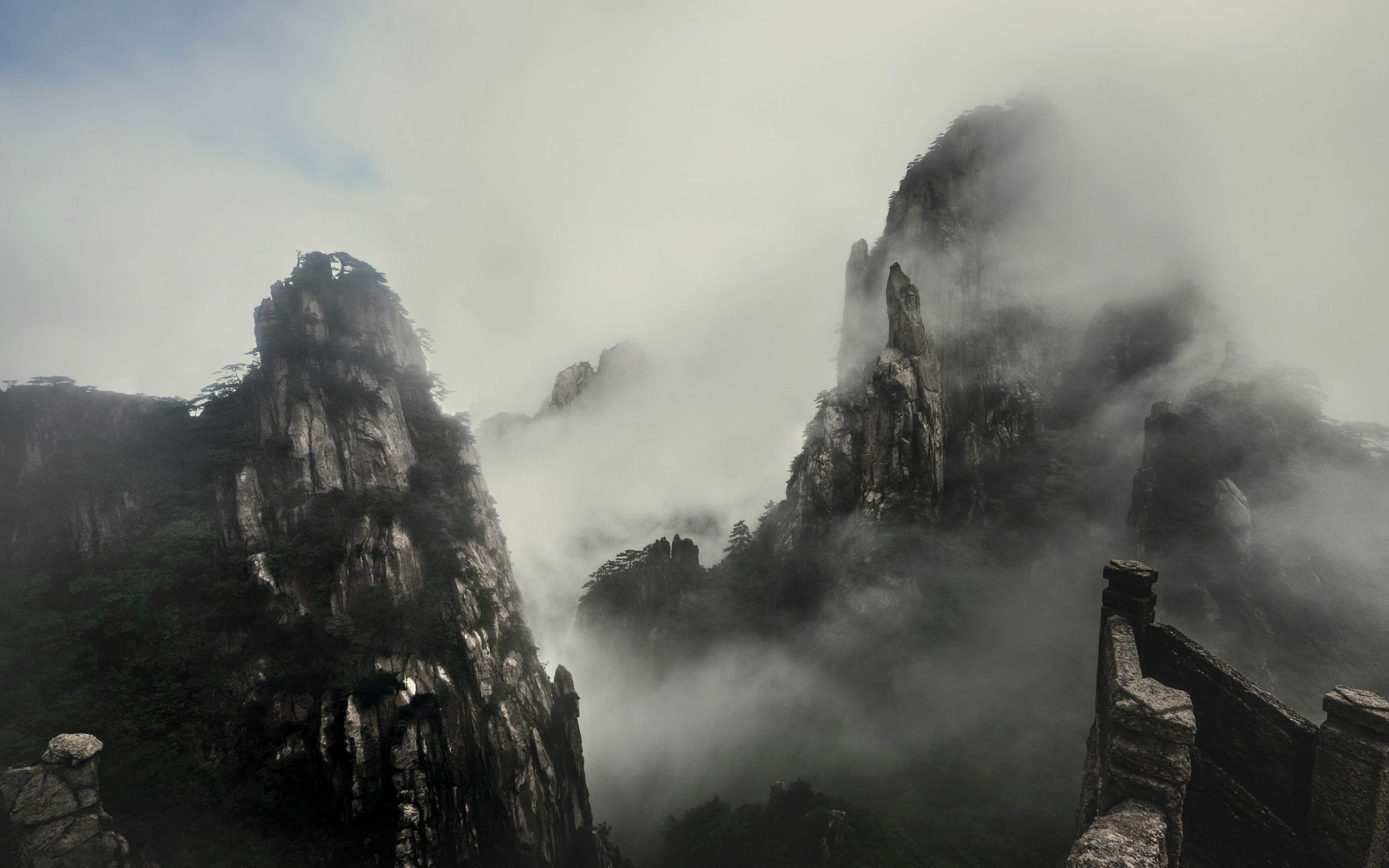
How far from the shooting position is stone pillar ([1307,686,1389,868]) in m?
9.91

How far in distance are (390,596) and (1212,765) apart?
31884mm

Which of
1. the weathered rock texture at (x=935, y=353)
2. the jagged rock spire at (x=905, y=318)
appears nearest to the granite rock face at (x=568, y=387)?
the weathered rock texture at (x=935, y=353)

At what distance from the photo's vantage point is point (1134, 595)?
1420 centimetres

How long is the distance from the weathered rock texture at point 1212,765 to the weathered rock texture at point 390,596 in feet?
84.4

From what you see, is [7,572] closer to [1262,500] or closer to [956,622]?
[956,622]

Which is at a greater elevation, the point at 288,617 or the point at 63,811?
the point at 288,617

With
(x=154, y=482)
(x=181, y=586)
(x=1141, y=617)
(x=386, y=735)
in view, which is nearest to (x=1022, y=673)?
(x=1141, y=617)

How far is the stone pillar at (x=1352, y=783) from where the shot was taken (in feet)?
32.5

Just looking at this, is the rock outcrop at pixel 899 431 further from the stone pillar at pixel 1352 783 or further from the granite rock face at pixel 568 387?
the granite rock face at pixel 568 387

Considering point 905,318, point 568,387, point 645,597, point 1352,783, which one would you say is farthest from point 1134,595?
point 568,387

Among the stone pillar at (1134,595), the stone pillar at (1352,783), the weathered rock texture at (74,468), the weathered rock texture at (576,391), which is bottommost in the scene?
the stone pillar at (1352,783)

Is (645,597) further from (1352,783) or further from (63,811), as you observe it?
(1352,783)

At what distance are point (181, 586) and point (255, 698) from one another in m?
5.84

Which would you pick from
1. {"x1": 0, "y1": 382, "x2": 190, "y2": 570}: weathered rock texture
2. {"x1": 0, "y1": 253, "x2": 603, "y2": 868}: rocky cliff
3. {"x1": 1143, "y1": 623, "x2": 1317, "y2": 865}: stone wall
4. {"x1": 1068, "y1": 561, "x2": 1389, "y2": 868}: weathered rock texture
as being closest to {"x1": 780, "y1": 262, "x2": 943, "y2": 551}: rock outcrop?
{"x1": 0, "y1": 253, "x2": 603, "y2": 868}: rocky cliff
